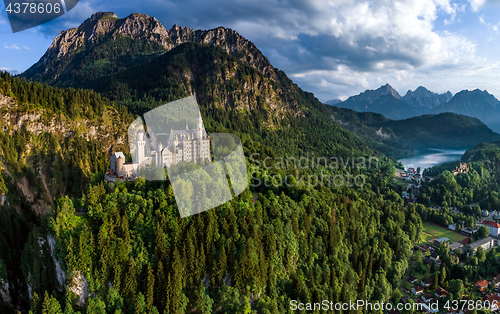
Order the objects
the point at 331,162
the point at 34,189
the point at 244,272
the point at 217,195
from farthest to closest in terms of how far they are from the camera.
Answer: the point at 331,162
the point at 34,189
the point at 217,195
the point at 244,272

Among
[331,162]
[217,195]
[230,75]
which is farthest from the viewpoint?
[230,75]

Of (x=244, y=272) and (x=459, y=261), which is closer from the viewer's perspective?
(x=244, y=272)

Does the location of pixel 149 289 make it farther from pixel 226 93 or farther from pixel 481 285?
pixel 226 93

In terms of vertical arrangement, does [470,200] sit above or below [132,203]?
below

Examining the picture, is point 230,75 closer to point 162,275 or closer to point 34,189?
point 34,189

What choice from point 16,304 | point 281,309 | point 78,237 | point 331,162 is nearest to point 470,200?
point 331,162

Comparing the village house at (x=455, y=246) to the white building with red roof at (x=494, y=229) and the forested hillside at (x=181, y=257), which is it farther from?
the forested hillside at (x=181, y=257)

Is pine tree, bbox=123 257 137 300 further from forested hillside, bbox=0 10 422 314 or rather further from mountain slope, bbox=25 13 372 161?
mountain slope, bbox=25 13 372 161

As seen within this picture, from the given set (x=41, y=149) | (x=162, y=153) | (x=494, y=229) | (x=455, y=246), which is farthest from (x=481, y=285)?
(x=41, y=149)
